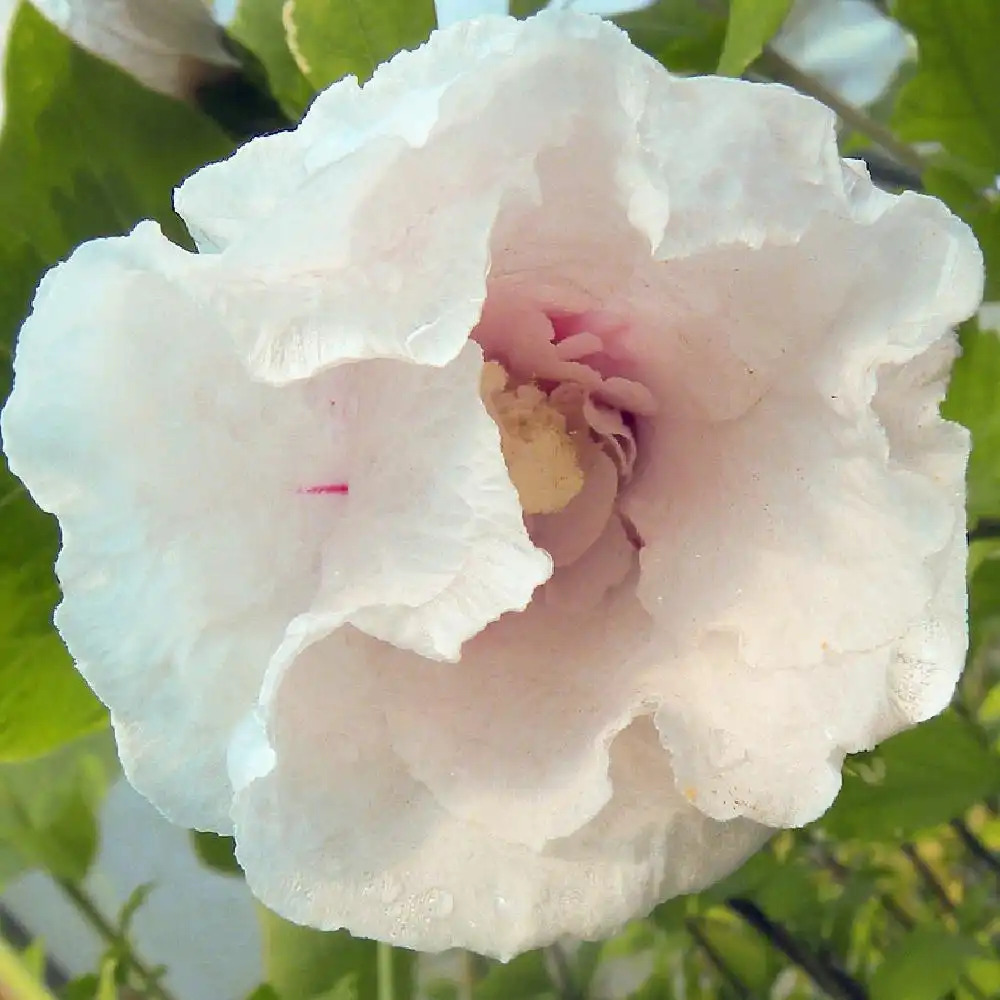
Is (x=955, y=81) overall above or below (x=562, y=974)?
above

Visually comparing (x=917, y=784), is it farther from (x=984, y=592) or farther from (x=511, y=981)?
(x=511, y=981)

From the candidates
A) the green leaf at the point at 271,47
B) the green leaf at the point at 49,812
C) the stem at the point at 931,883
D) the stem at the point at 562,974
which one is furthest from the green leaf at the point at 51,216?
the stem at the point at 931,883

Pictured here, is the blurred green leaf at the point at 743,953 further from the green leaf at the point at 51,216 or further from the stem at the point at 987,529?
the green leaf at the point at 51,216

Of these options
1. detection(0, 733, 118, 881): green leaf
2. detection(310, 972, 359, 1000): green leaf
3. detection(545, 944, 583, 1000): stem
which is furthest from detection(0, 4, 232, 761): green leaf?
detection(545, 944, 583, 1000): stem

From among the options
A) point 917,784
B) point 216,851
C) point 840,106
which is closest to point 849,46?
point 840,106

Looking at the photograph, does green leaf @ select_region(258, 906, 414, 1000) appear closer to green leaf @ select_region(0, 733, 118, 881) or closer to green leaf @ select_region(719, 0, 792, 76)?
green leaf @ select_region(0, 733, 118, 881)

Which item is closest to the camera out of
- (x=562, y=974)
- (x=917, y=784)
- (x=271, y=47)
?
(x=271, y=47)

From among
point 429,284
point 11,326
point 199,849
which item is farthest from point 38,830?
point 429,284
